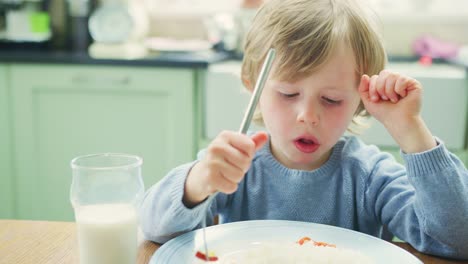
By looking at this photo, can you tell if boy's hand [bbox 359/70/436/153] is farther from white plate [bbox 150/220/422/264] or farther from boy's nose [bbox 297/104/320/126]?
white plate [bbox 150/220/422/264]

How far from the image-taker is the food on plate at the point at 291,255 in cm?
75

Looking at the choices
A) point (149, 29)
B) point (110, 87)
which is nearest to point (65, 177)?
point (110, 87)

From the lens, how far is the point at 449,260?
875 mm

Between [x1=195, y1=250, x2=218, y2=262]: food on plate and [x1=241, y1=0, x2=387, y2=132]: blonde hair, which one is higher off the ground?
[x1=241, y1=0, x2=387, y2=132]: blonde hair

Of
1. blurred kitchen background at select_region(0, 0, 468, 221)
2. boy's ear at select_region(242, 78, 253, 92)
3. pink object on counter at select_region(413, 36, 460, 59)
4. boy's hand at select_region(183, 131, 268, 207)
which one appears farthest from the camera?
pink object on counter at select_region(413, 36, 460, 59)

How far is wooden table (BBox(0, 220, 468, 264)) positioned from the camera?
81cm

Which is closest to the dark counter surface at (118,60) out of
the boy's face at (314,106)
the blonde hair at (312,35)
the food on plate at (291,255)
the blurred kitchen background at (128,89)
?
the blurred kitchen background at (128,89)

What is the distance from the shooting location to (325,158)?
1.20 meters

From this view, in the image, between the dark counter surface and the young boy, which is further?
the dark counter surface

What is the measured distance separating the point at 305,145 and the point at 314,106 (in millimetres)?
76

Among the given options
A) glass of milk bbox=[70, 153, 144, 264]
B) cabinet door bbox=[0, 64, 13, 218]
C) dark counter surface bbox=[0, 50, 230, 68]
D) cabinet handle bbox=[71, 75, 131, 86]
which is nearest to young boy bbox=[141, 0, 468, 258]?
glass of milk bbox=[70, 153, 144, 264]

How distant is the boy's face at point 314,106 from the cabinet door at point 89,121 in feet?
Answer: 3.81

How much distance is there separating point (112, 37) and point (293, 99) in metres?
1.66

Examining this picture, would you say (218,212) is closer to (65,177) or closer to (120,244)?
(120,244)
